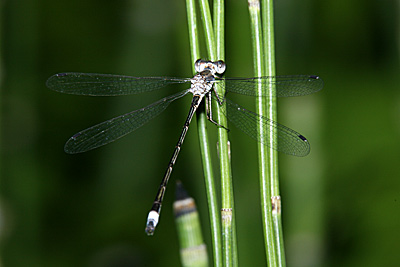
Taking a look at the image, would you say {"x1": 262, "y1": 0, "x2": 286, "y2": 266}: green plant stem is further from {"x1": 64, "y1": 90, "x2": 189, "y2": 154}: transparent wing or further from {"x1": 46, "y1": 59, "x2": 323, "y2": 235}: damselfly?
{"x1": 64, "y1": 90, "x2": 189, "y2": 154}: transparent wing

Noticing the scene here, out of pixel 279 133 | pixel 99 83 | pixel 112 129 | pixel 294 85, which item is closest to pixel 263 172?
pixel 279 133

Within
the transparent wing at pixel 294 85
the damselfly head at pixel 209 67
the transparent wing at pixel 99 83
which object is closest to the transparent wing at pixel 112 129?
the transparent wing at pixel 99 83

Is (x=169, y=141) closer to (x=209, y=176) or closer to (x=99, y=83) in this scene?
(x=99, y=83)

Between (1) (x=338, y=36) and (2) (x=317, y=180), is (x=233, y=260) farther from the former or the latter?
(1) (x=338, y=36)

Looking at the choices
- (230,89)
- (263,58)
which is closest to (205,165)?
(263,58)

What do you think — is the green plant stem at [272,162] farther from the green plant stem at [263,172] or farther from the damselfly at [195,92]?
the damselfly at [195,92]
